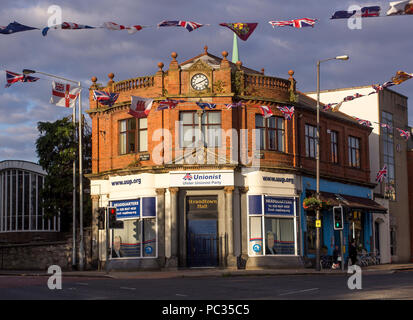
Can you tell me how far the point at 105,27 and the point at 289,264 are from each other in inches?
713

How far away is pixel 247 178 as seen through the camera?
36375 mm

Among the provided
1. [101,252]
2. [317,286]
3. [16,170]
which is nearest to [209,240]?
[101,252]

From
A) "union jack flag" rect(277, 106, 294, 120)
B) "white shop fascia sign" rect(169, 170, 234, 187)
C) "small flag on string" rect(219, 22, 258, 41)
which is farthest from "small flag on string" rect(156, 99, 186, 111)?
"small flag on string" rect(219, 22, 258, 41)

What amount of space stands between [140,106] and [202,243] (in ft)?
26.5

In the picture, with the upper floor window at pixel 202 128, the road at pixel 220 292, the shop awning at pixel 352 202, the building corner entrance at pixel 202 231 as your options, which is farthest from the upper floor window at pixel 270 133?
the road at pixel 220 292

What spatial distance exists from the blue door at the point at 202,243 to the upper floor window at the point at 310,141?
8720 mm

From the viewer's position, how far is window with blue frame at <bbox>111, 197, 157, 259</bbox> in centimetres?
3616

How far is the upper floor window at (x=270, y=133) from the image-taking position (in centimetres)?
3744

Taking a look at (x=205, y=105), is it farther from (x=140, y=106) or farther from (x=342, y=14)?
(x=342, y=14)

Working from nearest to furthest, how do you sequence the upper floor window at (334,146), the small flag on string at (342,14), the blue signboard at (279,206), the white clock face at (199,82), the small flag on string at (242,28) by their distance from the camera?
the small flag on string at (342,14) < the small flag on string at (242,28) < the blue signboard at (279,206) < the white clock face at (199,82) < the upper floor window at (334,146)

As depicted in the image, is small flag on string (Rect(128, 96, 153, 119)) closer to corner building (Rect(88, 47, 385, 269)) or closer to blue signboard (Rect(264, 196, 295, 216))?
corner building (Rect(88, 47, 385, 269))

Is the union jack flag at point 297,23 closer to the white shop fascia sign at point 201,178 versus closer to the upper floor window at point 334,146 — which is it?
the white shop fascia sign at point 201,178

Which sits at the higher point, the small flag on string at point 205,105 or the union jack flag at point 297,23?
the union jack flag at point 297,23

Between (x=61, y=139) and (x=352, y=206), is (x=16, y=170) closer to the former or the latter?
(x=61, y=139)
